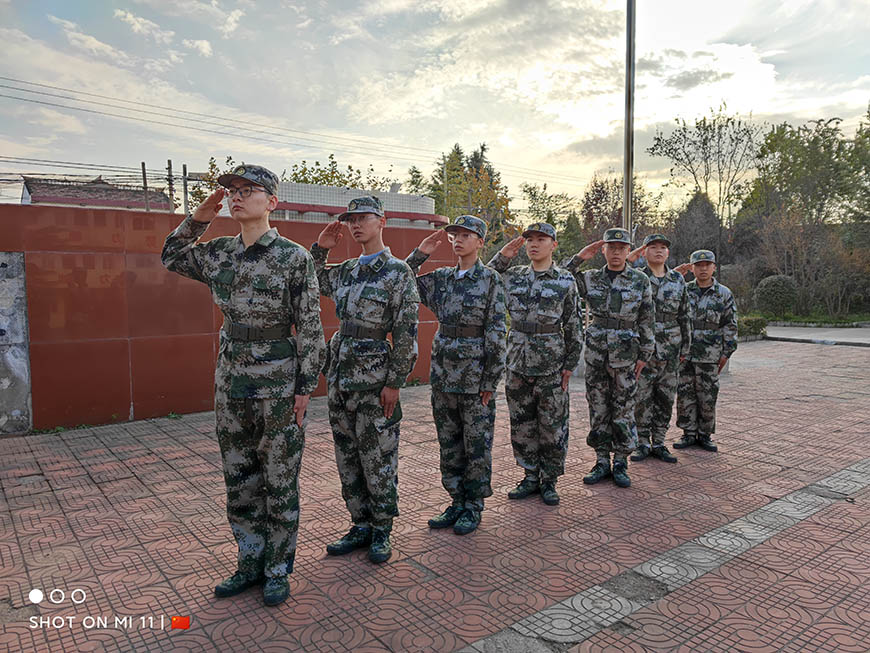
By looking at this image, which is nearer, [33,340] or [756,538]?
[756,538]

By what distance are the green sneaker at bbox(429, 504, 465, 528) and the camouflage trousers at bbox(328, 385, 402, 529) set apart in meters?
0.47

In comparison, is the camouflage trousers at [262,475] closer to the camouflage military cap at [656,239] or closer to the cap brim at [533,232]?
the cap brim at [533,232]

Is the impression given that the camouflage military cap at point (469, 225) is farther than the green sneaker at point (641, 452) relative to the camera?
No

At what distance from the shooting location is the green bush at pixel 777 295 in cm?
2339

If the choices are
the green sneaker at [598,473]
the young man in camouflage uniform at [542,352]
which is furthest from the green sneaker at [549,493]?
the green sneaker at [598,473]

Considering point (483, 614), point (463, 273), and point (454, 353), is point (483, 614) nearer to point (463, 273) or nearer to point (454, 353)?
point (454, 353)

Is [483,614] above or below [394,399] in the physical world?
below

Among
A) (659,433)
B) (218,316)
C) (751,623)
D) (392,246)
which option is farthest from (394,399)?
(392,246)

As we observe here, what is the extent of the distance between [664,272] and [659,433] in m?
1.45

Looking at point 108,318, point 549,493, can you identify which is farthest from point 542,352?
point 108,318

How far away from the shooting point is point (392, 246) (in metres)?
8.73

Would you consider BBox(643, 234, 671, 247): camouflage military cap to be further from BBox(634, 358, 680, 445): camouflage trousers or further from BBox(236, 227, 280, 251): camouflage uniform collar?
BBox(236, 227, 280, 251): camouflage uniform collar

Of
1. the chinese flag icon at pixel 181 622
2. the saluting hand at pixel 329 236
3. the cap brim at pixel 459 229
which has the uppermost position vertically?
the cap brim at pixel 459 229

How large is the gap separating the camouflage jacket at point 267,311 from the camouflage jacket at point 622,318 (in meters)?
2.48
